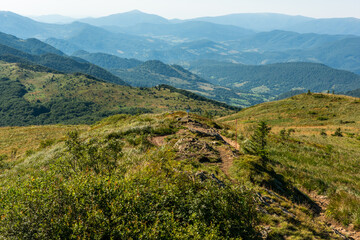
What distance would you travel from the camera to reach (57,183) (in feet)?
29.5

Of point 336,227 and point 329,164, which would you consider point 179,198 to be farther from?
point 329,164

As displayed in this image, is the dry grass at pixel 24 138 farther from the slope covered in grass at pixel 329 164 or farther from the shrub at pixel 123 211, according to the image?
the slope covered in grass at pixel 329 164

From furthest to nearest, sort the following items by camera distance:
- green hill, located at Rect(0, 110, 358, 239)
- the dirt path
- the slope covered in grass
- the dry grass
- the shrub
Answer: the dry grass, the slope covered in grass, the dirt path, green hill, located at Rect(0, 110, 358, 239), the shrub

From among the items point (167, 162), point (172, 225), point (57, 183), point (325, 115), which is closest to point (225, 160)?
point (167, 162)

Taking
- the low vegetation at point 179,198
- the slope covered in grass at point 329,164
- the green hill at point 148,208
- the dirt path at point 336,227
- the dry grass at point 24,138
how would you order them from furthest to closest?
1. the dry grass at point 24,138
2. the slope covered in grass at point 329,164
3. the dirt path at point 336,227
4. the low vegetation at point 179,198
5. the green hill at point 148,208

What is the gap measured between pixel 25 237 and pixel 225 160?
13.4 m

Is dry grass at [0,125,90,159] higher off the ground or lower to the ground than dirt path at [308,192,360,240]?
lower

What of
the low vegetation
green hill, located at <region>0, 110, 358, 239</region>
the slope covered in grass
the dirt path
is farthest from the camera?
the slope covered in grass

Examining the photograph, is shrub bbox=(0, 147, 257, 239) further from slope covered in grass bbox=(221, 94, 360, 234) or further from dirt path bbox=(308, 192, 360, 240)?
slope covered in grass bbox=(221, 94, 360, 234)

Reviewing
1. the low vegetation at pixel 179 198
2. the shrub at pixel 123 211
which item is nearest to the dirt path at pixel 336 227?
the low vegetation at pixel 179 198

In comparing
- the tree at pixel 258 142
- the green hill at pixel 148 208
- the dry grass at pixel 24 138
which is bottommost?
the dry grass at pixel 24 138

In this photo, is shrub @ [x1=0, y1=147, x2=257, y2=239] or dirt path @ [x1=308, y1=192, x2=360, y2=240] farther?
dirt path @ [x1=308, y1=192, x2=360, y2=240]

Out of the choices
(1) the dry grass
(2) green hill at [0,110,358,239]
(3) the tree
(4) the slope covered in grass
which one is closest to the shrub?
(2) green hill at [0,110,358,239]

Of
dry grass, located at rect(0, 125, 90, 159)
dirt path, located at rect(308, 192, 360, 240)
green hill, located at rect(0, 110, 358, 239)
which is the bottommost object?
dry grass, located at rect(0, 125, 90, 159)
